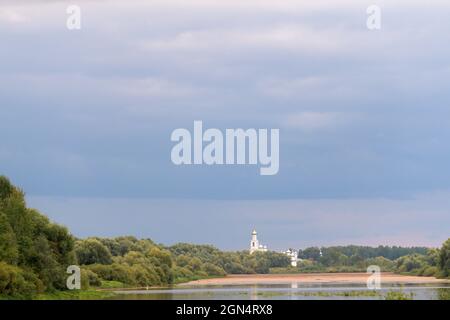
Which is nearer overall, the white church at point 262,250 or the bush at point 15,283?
the bush at point 15,283

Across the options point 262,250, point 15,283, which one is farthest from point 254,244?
point 15,283

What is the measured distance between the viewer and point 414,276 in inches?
3497

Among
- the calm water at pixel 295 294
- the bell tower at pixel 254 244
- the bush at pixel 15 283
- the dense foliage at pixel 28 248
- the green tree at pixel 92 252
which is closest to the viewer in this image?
the bush at pixel 15 283

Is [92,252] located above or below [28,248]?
above

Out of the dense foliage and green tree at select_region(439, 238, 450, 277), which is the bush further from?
green tree at select_region(439, 238, 450, 277)

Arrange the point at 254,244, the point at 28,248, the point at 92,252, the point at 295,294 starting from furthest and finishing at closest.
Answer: the point at 254,244, the point at 92,252, the point at 295,294, the point at 28,248

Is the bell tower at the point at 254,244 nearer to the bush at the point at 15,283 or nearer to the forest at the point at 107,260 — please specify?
the forest at the point at 107,260

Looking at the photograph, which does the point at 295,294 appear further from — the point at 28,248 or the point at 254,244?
the point at 254,244

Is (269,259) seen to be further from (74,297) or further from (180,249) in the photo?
(74,297)

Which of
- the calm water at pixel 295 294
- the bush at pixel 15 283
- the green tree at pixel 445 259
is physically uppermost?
the green tree at pixel 445 259

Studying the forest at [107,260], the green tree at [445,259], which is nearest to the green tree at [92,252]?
the forest at [107,260]
